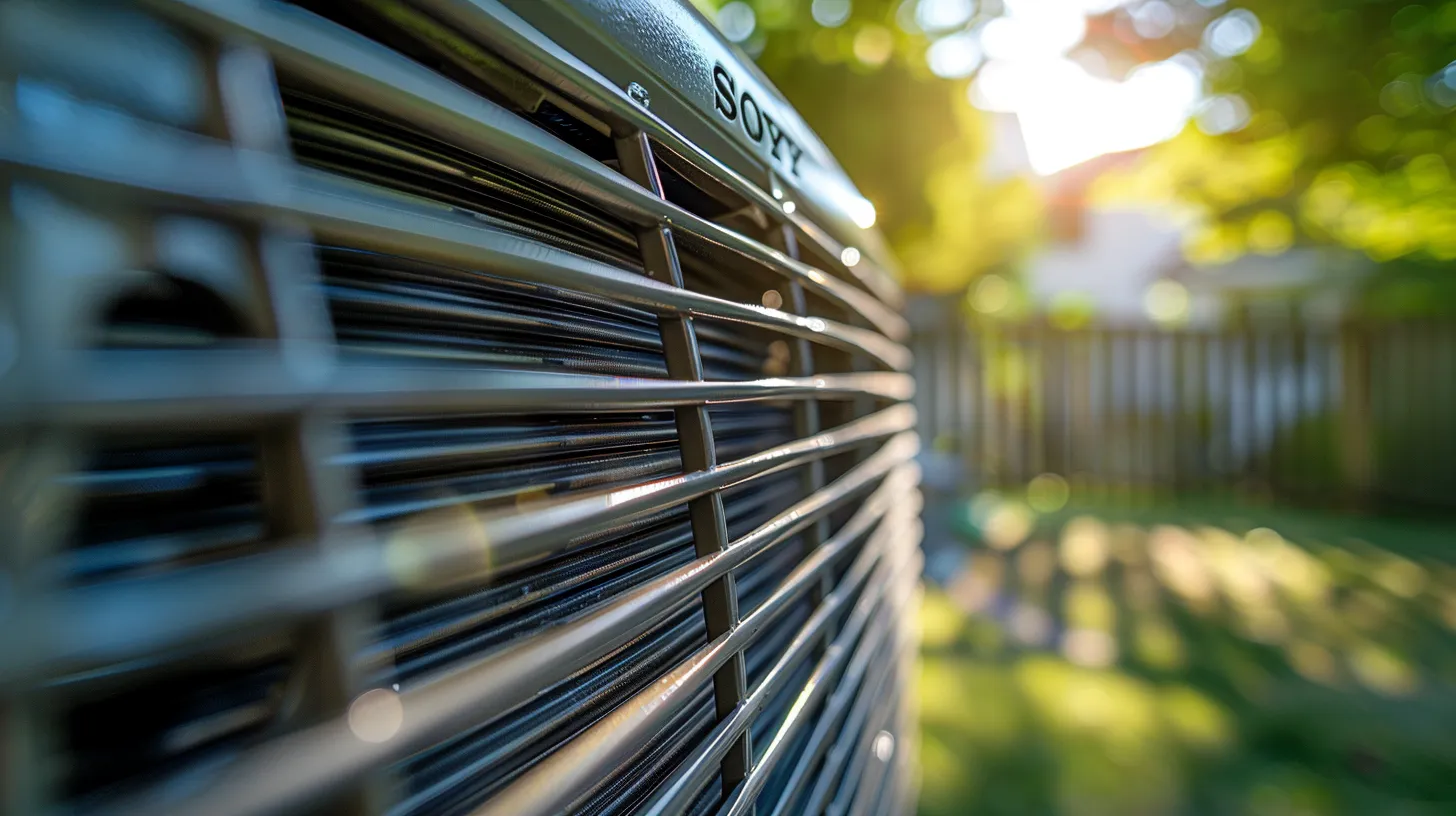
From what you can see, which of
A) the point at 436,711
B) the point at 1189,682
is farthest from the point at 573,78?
the point at 1189,682

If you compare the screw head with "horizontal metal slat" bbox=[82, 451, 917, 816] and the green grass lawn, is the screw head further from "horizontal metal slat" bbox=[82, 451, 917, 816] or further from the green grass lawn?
the green grass lawn

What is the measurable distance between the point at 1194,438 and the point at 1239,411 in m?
0.57

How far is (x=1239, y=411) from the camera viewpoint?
7.49 m

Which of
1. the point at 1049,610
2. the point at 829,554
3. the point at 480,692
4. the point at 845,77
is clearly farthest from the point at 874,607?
the point at 845,77

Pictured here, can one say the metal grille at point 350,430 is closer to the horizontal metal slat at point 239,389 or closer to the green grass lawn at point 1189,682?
the horizontal metal slat at point 239,389

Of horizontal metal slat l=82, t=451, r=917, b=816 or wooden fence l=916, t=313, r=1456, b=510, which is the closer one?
horizontal metal slat l=82, t=451, r=917, b=816

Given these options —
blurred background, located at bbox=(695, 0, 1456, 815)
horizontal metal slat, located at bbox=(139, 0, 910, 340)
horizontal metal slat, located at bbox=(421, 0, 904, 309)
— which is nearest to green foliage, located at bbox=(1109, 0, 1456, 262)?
blurred background, located at bbox=(695, 0, 1456, 815)

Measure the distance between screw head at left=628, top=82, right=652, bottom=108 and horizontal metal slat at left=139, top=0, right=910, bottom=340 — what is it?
0.10 meters

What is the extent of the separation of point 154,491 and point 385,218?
20cm

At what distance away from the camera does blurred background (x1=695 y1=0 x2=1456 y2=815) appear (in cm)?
246

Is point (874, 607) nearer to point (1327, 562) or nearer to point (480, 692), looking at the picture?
point (480, 692)

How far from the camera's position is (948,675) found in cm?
299

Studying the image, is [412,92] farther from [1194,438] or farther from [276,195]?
[1194,438]

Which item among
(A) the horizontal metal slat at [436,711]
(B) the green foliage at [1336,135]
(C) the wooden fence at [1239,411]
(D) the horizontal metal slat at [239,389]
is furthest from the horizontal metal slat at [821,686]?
(B) the green foliage at [1336,135]
